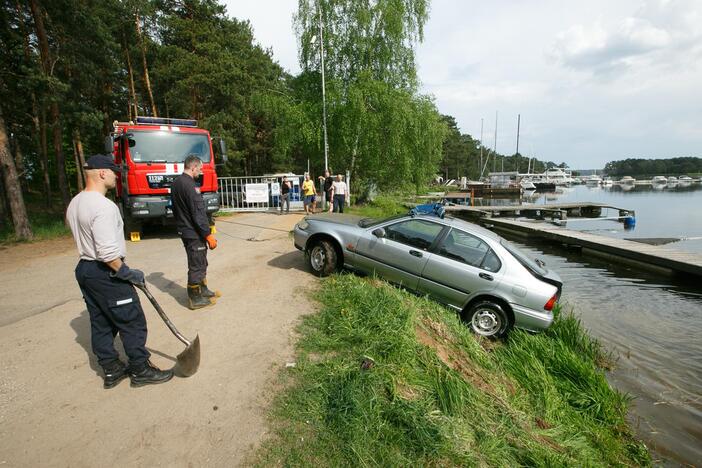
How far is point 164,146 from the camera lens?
9.12 meters

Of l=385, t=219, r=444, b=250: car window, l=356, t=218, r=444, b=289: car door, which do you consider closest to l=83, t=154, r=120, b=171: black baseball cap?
l=356, t=218, r=444, b=289: car door

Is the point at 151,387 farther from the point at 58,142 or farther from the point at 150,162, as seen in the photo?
the point at 58,142

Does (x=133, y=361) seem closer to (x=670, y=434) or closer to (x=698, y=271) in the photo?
(x=670, y=434)

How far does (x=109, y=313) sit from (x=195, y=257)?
1.77 meters

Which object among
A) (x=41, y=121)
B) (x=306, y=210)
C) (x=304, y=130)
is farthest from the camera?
(x=41, y=121)

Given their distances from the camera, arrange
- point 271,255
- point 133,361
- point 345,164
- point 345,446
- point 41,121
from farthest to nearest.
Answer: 1. point 41,121
2. point 345,164
3. point 271,255
4. point 133,361
5. point 345,446

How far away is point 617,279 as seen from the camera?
412 inches

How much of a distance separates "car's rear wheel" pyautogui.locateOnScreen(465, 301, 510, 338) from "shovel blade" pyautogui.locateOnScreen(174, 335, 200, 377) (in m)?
3.95

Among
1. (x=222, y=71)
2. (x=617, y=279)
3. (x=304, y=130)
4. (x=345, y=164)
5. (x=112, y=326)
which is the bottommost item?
(x=617, y=279)

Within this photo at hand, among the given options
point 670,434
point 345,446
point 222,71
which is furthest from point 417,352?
point 222,71

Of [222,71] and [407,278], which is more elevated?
[222,71]

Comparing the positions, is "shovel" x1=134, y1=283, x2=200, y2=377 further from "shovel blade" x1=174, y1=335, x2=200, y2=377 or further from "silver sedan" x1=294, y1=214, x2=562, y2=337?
"silver sedan" x1=294, y1=214, x2=562, y2=337

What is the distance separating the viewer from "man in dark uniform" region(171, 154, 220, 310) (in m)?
4.38

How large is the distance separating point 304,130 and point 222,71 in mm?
9546
